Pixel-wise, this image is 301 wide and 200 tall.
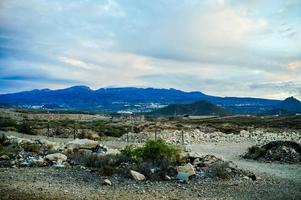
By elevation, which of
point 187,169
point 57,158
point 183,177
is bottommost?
point 183,177

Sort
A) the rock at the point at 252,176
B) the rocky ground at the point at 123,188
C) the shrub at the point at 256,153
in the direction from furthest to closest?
1. the shrub at the point at 256,153
2. the rock at the point at 252,176
3. the rocky ground at the point at 123,188

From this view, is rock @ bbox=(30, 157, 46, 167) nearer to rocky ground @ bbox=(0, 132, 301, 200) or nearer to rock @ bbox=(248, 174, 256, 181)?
rocky ground @ bbox=(0, 132, 301, 200)

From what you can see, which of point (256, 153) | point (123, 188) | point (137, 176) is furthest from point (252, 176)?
point (256, 153)

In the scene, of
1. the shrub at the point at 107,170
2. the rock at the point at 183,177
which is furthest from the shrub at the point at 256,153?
the shrub at the point at 107,170

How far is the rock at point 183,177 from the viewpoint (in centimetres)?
1710

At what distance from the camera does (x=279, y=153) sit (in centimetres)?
2619

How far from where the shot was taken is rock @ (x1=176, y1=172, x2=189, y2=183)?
17103mm

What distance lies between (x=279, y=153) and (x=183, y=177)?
35.9 feet

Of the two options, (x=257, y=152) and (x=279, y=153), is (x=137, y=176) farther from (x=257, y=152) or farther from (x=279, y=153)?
(x=257, y=152)

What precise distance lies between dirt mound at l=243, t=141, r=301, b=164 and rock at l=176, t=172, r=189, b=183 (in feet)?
32.4

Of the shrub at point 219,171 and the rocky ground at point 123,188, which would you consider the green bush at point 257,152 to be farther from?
the rocky ground at point 123,188

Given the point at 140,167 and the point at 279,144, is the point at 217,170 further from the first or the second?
the point at 279,144

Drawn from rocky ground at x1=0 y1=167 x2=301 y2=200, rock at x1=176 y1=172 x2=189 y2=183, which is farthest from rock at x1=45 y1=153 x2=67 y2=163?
rock at x1=176 y1=172 x2=189 y2=183

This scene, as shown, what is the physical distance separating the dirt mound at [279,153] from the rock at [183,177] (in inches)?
389
